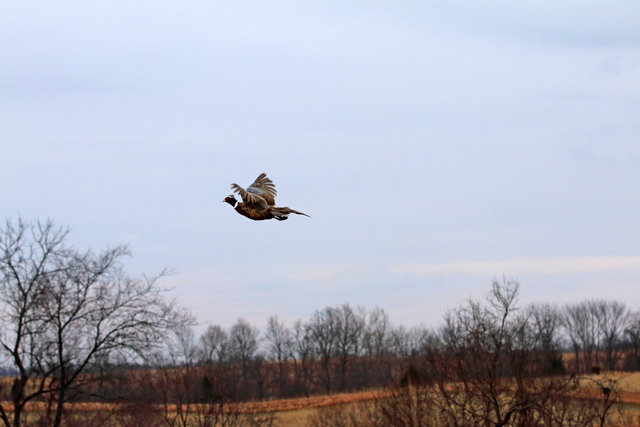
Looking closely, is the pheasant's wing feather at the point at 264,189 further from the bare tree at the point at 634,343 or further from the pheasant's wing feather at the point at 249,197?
the bare tree at the point at 634,343

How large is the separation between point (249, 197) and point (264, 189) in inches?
46.4

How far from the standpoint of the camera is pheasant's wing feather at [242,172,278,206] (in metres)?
10.3

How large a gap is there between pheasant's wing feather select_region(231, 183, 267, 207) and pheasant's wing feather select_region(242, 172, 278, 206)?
103mm

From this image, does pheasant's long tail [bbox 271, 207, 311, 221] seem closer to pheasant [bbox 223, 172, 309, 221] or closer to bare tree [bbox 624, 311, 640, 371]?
pheasant [bbox 223, 172, 309, 221]

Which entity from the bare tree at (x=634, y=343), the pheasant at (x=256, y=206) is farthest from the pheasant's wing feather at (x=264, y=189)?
the bare tree at (x=634, y=343)

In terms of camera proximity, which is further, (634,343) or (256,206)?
(634,343)

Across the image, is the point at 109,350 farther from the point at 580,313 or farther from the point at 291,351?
the point at 580,313

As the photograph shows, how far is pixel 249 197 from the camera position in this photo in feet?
32.0

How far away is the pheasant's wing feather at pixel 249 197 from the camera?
9703 mm

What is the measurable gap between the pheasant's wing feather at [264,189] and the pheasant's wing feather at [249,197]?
0.10 m

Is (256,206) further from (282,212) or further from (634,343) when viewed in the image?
(634,343)

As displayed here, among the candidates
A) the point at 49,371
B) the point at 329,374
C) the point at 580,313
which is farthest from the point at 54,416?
the point at 580,313

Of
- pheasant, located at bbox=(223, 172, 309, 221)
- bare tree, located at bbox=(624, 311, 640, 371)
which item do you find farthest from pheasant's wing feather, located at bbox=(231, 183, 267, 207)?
bare tree, located at bbox=(624, 311, 640, 371)

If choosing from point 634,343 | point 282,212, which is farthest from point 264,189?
point 634,343
